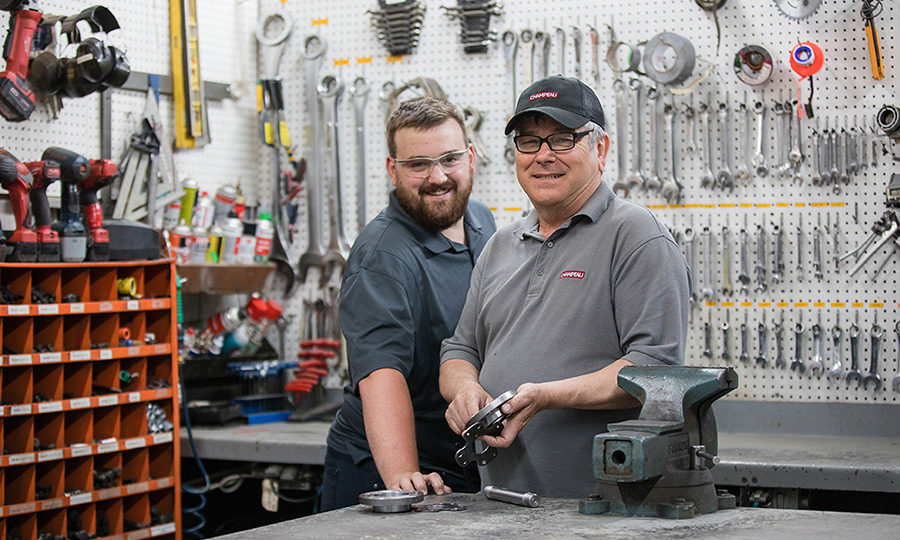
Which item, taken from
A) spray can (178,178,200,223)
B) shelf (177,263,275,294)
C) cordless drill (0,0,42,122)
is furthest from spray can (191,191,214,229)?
cordless drill (0,0,42,122)

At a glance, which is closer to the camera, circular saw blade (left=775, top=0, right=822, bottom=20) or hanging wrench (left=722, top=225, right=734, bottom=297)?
circular saw blade (left=775, top=0, right=822, bottom=20)

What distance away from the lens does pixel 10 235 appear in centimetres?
312

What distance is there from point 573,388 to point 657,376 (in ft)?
0.60

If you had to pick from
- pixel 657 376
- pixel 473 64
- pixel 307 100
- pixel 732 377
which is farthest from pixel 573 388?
pixel 307 100

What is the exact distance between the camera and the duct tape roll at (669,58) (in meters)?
3.58

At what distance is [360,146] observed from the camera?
421cm

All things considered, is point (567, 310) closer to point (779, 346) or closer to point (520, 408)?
point (520, 408)

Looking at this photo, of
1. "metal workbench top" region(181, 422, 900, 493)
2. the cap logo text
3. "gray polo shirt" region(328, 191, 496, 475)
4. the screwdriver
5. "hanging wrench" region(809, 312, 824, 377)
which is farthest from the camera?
"hanging wrench" region(809, 312, 824, 377)

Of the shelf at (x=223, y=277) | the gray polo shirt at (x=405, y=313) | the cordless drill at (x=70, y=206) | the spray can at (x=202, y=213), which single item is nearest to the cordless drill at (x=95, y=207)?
the cordless drill at (x=70, y=206)

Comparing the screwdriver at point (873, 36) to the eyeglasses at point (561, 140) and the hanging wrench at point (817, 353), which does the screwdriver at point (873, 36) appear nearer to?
the hanging wrench at point (817, 353)

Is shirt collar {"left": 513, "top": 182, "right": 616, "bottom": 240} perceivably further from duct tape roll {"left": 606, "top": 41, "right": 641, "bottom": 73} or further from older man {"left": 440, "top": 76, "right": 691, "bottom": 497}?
duct tape roll {"left": 606, "top": 41, "right": 641, "bottom": 73}

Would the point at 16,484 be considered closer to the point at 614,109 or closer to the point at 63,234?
the point at 63,234

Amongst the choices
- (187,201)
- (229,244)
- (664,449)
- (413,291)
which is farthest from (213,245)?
(664,449)

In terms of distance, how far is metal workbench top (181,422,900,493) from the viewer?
2807 mm
